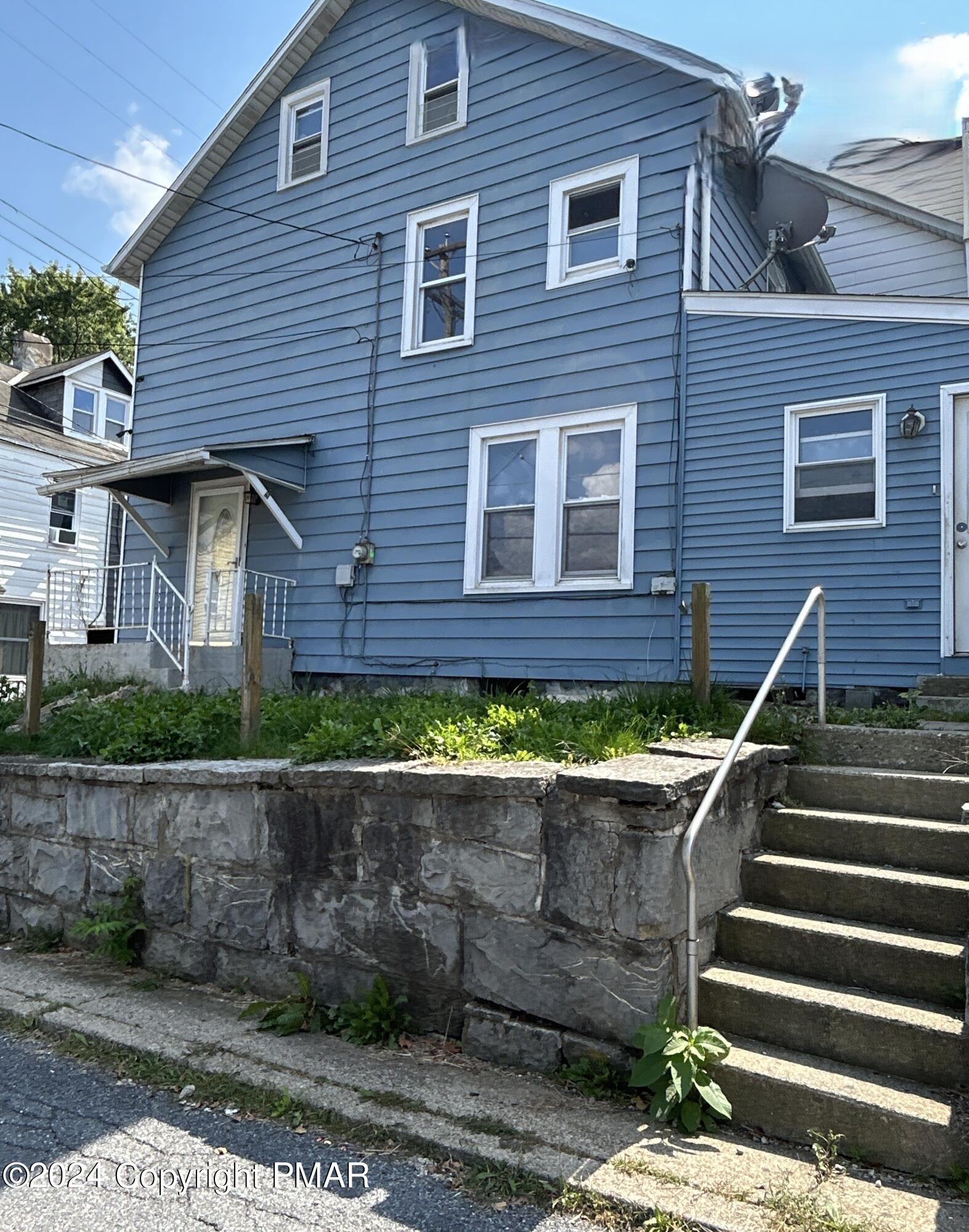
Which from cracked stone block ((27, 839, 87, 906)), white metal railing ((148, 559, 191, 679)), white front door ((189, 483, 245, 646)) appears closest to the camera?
cracked stone block ((27, 839, 87, 906))

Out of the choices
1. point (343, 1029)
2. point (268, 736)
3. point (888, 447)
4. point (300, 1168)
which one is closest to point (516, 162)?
point (888, 447)

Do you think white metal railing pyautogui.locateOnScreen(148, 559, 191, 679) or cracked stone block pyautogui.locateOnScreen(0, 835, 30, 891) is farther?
white metal railing pyautogui.locateOnScreen(148, 559, 191, 679)

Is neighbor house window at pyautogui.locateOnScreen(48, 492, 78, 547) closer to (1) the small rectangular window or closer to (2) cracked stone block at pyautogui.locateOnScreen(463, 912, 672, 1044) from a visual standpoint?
(1) the small rectangular window

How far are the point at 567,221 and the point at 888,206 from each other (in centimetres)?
478

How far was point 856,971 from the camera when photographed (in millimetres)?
3340

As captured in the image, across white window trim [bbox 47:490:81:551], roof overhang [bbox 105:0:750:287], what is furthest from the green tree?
roof overhang [bbox 105:0:750:287]

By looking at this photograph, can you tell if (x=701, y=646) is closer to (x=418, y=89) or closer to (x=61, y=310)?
(x=418, y=89)

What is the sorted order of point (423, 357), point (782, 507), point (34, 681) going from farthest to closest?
point (423, 357) < point (782, 507) < point (34, 681)

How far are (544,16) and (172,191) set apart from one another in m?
5.12

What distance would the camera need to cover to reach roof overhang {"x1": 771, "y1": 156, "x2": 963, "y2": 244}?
34.1 ft

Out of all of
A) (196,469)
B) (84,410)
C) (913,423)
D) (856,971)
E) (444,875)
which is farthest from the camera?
(84,410)

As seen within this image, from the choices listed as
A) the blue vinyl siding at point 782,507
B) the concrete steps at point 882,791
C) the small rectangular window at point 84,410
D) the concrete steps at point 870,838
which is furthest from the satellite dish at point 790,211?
the small rectangular window at point 84,410

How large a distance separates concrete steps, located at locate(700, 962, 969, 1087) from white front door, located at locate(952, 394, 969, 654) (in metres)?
4.45

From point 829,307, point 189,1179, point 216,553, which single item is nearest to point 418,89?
point 829,307
